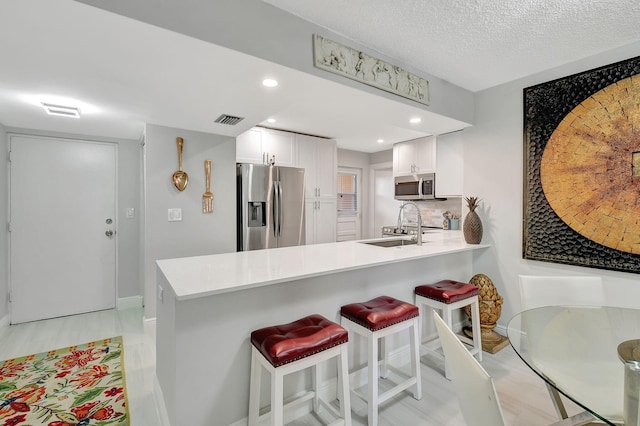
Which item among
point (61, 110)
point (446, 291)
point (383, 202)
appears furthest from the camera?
point (383, 202)

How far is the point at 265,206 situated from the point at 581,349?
3036 mm

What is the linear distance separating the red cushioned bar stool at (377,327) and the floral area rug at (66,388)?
149 cm

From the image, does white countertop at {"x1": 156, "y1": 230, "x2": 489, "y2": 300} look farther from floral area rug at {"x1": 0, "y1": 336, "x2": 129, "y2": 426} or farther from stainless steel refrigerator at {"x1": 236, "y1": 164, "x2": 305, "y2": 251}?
stainless steel refrigerator at {"x1": 236, "y1": 164, "x2": 305, "y2": 251}

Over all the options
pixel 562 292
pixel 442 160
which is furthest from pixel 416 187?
pixel 562 292

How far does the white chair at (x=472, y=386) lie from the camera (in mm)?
728

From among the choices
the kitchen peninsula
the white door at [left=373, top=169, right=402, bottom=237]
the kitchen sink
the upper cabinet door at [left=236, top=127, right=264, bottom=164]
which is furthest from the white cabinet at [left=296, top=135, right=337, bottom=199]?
the kitchen peninsula

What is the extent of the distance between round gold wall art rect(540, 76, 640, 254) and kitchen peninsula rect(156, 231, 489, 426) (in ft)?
4.76

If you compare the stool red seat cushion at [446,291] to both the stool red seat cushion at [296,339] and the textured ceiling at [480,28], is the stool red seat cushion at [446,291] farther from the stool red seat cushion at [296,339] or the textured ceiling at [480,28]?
the textured ceiling at [480,28]

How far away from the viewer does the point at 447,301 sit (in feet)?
7.04

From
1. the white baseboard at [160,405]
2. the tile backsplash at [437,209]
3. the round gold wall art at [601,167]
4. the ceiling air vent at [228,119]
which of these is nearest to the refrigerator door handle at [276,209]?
the ceiling air vent at [228,119]

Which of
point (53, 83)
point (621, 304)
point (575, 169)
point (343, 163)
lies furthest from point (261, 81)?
point (343, 163)

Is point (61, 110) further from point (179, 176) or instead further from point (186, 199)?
point (186, 199)

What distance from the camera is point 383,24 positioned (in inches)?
75.0

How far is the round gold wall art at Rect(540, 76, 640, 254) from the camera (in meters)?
2.13
